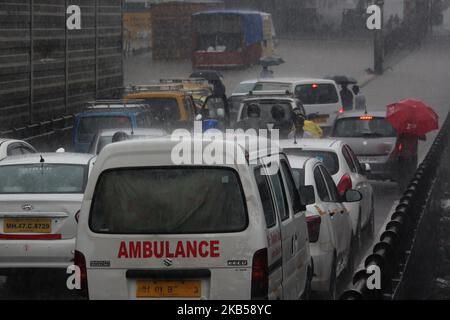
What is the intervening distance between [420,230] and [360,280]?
17.4ft

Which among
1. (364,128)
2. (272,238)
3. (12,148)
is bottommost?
(364,128)

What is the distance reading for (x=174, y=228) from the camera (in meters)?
8.76

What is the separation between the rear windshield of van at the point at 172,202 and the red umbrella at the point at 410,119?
14385 millimetres

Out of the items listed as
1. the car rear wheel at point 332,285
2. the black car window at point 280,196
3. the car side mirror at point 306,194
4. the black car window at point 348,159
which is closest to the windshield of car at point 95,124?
the black car window at point 348,159

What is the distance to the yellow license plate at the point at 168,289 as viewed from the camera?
874 cm

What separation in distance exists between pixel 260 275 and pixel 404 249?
4.86 meters

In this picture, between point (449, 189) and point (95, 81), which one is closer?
point (449, 189)

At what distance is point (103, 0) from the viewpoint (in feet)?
148

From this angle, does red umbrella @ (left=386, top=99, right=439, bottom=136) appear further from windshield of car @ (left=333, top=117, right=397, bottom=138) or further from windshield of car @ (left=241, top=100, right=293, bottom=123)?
windshield of car @ (left=241, top=100, right=293, bottom=123)

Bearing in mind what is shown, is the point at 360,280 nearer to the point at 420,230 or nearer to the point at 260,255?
the point at 260,255

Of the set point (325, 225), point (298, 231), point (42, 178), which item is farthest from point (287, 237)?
point (42, 178)

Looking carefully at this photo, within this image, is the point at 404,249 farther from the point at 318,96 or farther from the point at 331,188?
the point at 318,96

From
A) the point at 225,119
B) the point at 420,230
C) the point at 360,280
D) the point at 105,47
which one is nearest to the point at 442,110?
the point at 105,47

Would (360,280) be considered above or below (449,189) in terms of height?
above
